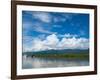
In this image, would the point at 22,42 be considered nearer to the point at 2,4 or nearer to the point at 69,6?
the point at 2,4

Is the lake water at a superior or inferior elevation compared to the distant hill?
inferior

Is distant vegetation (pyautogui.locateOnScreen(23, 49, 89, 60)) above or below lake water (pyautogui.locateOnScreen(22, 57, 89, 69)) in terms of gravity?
above

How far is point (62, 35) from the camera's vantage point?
6.43ft

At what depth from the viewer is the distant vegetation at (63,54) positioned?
1.89m

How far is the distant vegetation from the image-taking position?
1.89 m

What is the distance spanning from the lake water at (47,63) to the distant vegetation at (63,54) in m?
0.04

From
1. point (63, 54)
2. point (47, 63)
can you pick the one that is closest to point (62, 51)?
point (63, 54)

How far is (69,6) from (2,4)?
2.14ft

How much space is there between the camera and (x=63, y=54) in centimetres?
196

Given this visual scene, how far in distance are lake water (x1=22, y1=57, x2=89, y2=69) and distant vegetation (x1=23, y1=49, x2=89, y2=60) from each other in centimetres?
4

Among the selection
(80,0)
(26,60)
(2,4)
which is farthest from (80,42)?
(2,4)

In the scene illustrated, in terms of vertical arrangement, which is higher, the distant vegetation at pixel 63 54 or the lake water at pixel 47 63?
the distant vegetation at pixel 63 54

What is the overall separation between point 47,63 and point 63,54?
18cm

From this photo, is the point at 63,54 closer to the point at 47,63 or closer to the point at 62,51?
the point at 62,51
